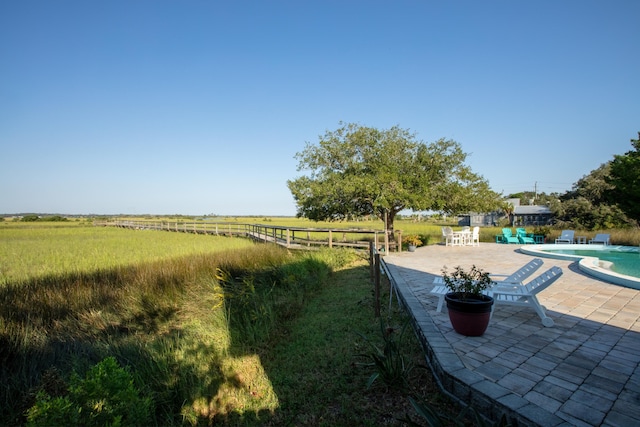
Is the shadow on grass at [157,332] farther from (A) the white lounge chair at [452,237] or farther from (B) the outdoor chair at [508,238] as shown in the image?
(B) the outdoor chair at [508,238]

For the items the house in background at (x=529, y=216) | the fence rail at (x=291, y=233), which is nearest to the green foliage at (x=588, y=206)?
the house in background at (x=529, y=216)

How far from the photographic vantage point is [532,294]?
3.85 metres

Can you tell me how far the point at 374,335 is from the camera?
4242mm

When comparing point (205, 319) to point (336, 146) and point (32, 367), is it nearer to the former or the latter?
point (32, 367)

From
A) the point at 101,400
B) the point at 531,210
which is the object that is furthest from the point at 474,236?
the point at 531,210

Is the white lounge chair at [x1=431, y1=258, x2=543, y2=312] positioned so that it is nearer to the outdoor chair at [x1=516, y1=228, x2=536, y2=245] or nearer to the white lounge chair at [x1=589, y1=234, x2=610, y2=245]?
the white lounge chair at [x1=589, y1=234, x2=610, y2=245]

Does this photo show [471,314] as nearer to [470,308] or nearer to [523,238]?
[470,308]

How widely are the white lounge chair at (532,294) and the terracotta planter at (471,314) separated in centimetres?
63

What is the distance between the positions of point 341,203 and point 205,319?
9271 millimetres

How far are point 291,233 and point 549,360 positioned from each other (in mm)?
24793

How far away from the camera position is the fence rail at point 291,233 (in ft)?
42.1

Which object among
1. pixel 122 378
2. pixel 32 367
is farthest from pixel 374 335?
pixel 32 367

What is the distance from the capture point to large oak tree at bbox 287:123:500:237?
44.6ft

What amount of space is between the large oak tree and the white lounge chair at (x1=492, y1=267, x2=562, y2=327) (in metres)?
9.14
